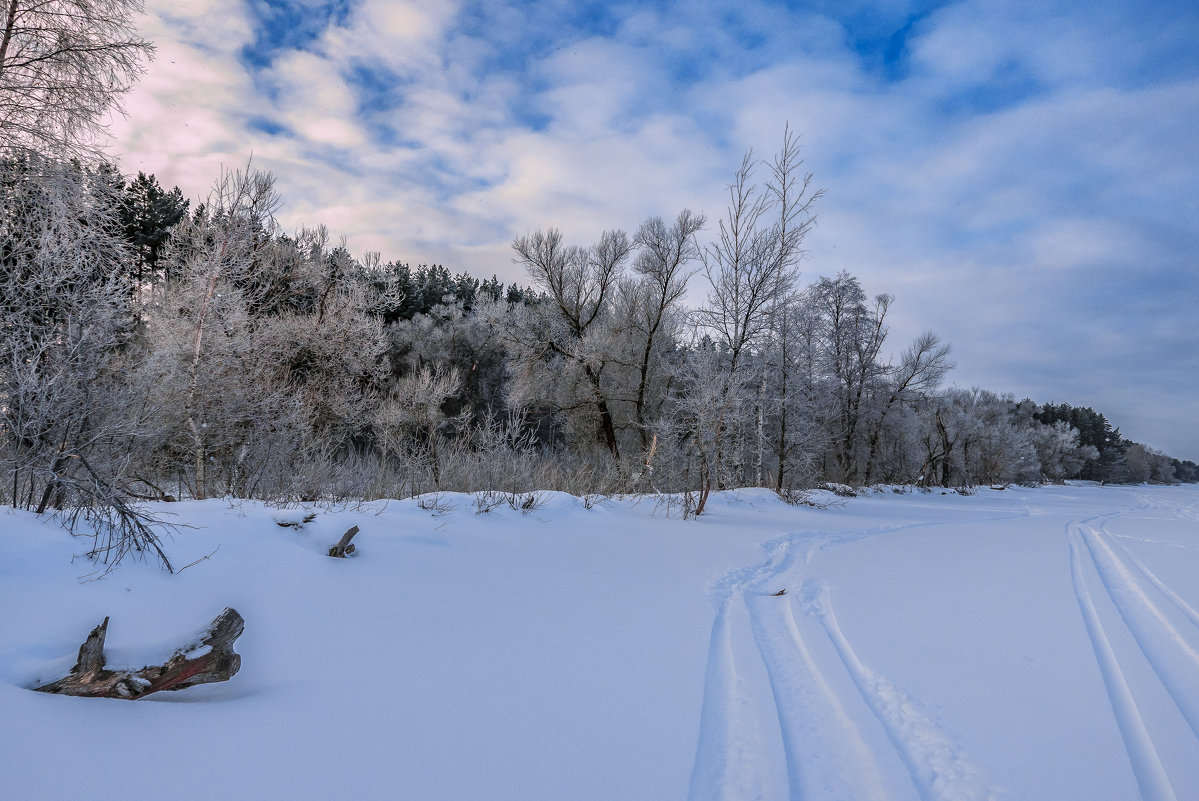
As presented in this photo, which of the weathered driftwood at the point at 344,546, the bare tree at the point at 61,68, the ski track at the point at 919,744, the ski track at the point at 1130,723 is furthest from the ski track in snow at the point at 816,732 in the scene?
the bare tree at the point at 61,68

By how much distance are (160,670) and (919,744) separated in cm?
305

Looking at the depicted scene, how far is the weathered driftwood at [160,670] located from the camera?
1960 mm

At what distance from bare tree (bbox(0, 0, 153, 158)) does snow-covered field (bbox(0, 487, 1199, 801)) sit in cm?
826

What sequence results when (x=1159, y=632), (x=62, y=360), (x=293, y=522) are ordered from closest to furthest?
1. (x=1159, y=632)
2. (x=293, y=522)
3. (x=62, y=360)

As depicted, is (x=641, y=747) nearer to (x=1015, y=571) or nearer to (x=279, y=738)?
(x=279, y=738)

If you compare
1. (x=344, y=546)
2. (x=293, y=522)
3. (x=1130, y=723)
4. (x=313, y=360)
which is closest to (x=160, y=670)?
(x=344, y=546)

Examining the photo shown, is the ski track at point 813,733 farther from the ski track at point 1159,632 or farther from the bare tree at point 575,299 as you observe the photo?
the bare tree at point 575,299

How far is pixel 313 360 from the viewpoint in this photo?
18.8 metres

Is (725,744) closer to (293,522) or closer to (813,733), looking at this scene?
(813,733)

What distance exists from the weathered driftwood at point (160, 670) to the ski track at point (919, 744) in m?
2.75

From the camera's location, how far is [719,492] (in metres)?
12.2

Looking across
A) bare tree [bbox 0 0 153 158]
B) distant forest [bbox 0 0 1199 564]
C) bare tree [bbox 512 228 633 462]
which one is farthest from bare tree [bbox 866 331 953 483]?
bare tree [bbox 0 0 153 158]

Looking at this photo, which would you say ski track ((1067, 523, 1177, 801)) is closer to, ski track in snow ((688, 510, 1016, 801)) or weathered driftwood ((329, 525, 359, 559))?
ski track in snow ((688, 510, 1016, 801))

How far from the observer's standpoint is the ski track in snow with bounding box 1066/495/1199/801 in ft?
7.45
